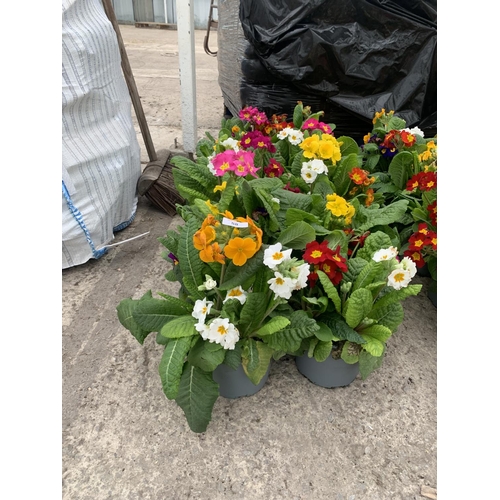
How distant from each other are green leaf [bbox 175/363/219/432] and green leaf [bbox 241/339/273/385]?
0.41ft

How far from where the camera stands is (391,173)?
2.16 m

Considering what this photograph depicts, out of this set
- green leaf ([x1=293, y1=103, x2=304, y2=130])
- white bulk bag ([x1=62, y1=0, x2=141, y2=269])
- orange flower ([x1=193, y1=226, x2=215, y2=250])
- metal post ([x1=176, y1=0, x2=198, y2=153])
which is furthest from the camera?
metal post ([x1=176, y1=0, x2=198, y2=153])

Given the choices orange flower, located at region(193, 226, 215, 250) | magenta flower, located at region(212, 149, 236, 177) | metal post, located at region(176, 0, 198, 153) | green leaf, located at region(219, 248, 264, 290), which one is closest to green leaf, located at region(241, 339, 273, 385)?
green leaf, located at region(219, 248, 264, 290)

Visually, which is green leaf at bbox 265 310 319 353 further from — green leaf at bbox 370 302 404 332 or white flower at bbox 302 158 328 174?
white flower at bbox 302 158 328 174

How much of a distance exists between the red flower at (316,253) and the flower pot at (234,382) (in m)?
0.45

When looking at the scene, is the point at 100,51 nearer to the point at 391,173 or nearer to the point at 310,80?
the point at 310,80

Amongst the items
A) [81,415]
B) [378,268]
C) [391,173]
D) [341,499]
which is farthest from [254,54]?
[341,499]

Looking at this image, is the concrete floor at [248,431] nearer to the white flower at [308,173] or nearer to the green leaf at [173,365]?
the green leaf at [173,365]

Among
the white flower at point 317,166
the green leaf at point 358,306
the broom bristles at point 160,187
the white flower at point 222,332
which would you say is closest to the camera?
the white flower at point 222,332

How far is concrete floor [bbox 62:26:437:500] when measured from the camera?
4.27 ft

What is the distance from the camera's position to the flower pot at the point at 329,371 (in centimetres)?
155

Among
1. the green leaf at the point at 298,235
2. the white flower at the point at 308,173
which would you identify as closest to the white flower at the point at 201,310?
the green leaf at the point at 298,235

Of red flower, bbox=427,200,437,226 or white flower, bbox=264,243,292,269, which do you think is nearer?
white flower, bbox=264,243,292,269

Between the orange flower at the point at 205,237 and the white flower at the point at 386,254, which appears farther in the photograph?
the white flower at the point at 386,254
